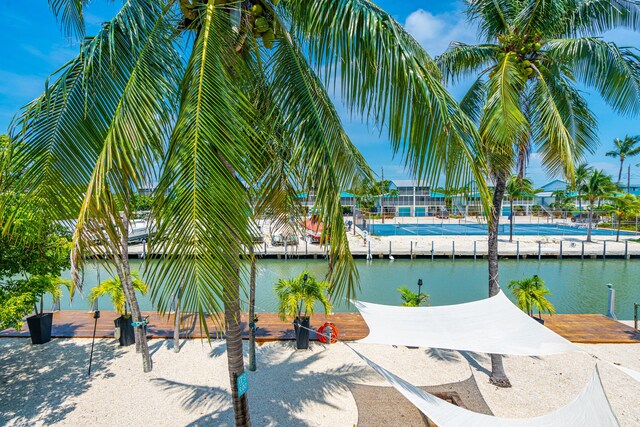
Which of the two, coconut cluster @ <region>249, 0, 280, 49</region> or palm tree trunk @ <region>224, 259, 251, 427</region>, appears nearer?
coconut cluster @ <region>249, 0, 280, 49</region>

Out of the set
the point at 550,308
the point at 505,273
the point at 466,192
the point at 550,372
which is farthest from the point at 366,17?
the point at 505,273

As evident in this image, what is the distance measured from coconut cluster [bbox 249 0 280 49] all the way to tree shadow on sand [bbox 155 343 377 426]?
5022 mm

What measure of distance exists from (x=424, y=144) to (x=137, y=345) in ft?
23.5

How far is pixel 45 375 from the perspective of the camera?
237 inches

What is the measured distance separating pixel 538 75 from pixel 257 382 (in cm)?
707

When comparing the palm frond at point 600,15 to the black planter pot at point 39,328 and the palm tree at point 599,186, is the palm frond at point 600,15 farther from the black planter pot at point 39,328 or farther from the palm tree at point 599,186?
the palm tree at point 599,186

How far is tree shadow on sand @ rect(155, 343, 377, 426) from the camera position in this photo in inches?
195

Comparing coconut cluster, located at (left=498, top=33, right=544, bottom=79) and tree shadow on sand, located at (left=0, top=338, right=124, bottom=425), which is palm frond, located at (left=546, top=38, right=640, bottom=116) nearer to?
coconut cluster, located at (left=498, top=33, right=544, bottom=79)

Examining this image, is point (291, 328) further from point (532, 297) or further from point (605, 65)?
point (605, 65)

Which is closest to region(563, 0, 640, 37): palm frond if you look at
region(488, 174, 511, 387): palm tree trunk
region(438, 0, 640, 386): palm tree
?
region(438, 0, 640, 386): palm tree

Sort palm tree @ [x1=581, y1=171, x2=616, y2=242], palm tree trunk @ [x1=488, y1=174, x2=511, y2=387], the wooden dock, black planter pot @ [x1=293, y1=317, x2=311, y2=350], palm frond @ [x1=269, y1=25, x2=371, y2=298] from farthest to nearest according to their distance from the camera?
palm tree @ [x1=581, y1=171, x2=616, y2=242] < the wooden dock < black planter pot @ [x1=293, y1=317, x2=311, y2=350] < palm tree trunk @ [x1=488, y1=174, x2=511, y2=387] < palm frond @ [x1=269, y1=25, x2=371, y2=298]

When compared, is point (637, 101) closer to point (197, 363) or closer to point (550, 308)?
point (550, 308)

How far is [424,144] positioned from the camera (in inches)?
84.7

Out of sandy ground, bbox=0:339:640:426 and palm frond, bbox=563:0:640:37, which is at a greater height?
palm frond, bbox=563:0:640:37
